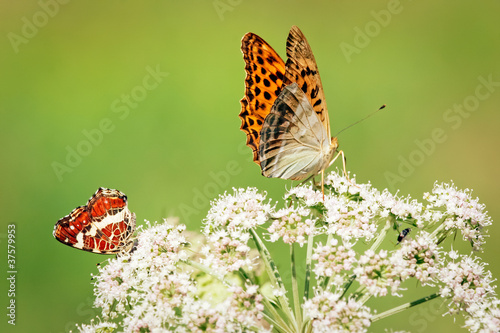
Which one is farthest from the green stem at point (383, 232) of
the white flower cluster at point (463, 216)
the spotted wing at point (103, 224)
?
the spotted wing at point (103, 224)

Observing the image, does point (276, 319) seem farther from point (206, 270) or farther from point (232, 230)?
point (232, 230)

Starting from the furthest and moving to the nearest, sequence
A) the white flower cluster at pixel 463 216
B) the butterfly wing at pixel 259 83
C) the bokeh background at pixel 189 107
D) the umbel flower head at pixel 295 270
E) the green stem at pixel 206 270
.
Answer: the bokeh background at pixel 189 107, the butterfly wing at pixel 259 83, the white flower cluster at pixel 463 216, the green stem at pixel 206 270, the umbel flower head at pixel 295 270

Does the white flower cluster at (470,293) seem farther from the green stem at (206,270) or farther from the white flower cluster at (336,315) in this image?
the green stem at (206,270)

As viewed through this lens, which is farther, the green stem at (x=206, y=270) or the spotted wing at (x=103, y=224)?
the spotted wing at (x=103, y=224)

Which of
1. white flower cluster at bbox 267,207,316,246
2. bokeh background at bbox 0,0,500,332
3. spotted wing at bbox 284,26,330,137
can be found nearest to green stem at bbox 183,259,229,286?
white flower cluster at bbox 267,207,316,246

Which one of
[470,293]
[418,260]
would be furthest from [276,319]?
[470,293]

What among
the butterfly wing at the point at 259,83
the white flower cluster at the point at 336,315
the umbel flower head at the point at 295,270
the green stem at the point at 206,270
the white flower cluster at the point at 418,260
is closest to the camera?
the white flower cluster at the point at 336,315
